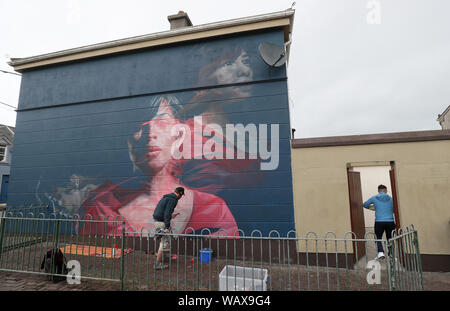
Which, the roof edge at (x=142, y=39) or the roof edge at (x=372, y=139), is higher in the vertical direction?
the roof edge at (x=142, y=39)

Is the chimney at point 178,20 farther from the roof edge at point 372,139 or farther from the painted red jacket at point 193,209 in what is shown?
the painted red jacket at point 193,209

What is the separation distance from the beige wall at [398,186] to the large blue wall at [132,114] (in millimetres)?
387

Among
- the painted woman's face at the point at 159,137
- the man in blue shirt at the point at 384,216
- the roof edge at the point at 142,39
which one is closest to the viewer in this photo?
the man in blue shirt at the point at 384,216

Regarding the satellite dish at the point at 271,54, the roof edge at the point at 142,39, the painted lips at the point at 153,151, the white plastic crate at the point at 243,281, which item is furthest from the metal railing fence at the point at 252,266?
the roof edge at the point at 142,39

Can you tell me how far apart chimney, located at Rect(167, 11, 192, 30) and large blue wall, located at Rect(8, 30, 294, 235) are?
1157 mm

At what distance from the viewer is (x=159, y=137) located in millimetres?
6723

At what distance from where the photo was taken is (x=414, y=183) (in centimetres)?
514

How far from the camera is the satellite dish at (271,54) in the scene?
5906mm

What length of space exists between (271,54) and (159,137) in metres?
3.82

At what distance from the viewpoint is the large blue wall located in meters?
5.89

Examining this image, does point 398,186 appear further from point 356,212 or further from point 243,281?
point 243,281

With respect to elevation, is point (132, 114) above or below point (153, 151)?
above

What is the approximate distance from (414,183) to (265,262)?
381cm

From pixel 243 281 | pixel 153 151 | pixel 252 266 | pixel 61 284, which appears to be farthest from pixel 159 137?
pixel 252 266
